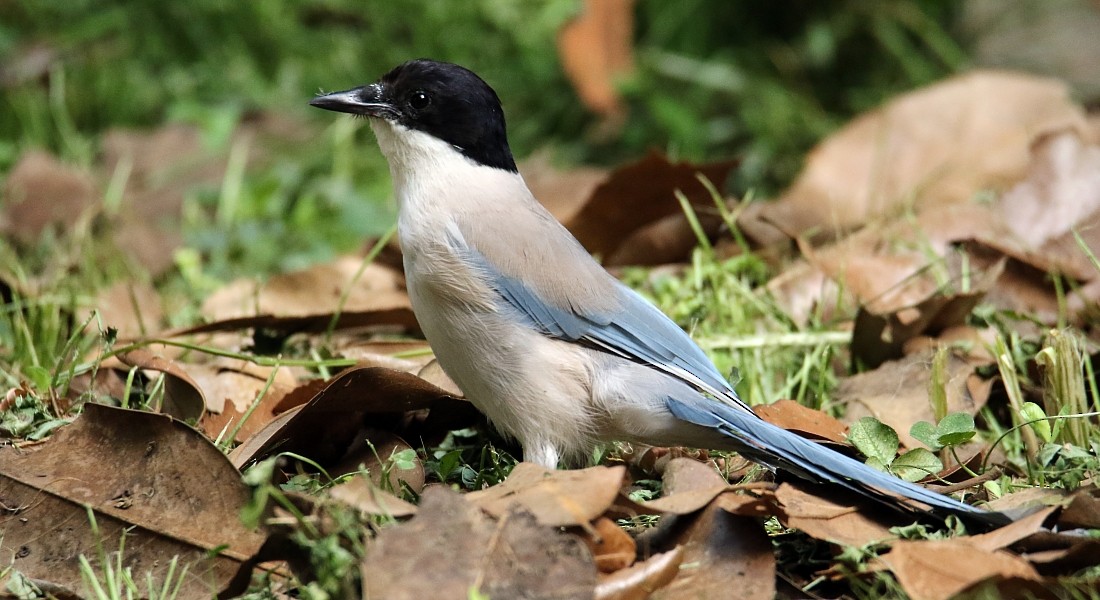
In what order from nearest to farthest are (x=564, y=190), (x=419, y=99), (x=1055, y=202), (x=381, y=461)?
(x=381, y=461) < (x=419, y=99) < (x=1055, y=202) < (x=564, y=190)

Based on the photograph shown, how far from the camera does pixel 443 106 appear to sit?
3.68m

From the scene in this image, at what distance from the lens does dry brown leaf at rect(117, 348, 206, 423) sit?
139 inches

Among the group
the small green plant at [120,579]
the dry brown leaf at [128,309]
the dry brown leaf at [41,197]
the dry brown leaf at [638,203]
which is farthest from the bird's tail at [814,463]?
the dry brown leaf at [41,197]

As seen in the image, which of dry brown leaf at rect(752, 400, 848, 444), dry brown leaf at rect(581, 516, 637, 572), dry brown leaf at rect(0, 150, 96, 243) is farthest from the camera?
dry brown leaf at rect(0, 150, 96, 243)

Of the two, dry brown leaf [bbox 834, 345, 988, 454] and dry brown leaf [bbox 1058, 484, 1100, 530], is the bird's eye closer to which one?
dry brown leaf [bbox 834, 345, 988, 454]

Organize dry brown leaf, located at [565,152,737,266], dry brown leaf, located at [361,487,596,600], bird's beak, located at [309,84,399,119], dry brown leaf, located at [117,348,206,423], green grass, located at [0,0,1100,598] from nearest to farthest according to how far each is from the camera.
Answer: dry brown leaf, located at [361,487,596,600]
dry brown leaf, located at [117,348,206,423]
bird's beak, located at [309,84,399,119]
dry brown leaf, located at [565,152,737,266]
green grass, located at [0,0,1100,598]

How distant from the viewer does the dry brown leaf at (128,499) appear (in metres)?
2.72

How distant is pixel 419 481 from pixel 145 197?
3.72 metres

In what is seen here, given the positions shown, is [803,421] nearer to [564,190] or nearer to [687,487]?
[687,487]

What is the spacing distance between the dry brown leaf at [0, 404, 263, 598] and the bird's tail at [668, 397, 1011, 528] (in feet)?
3.89

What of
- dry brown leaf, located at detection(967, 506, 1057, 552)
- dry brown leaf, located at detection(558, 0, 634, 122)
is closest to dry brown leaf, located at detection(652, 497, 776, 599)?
dry brown leaf, located at detection(967, 506, 1057, 552)

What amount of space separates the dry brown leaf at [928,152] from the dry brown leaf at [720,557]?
93.2 inches

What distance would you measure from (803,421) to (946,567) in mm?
866

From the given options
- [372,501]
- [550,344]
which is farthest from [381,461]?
[372,501]
